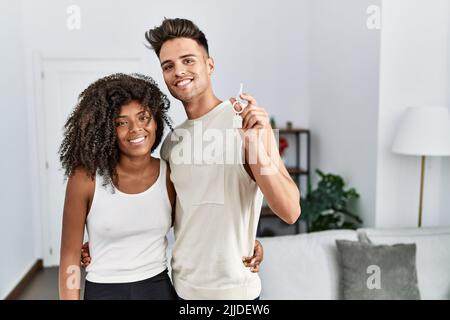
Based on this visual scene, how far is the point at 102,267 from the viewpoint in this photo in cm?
41

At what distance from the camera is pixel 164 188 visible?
40 centimetres

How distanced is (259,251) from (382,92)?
471 mm

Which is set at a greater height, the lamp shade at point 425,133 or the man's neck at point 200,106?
the man's neck at point 200,106

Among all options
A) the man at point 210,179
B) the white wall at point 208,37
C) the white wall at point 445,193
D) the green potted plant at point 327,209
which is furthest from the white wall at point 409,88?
the man at point 210,179

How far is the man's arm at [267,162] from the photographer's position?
0.33 metres

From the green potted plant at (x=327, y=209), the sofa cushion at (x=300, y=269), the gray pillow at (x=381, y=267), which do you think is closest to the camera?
the gray pillow at (x=381, y=267)

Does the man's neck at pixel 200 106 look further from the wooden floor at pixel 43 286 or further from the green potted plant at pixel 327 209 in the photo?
the green potted plant at pixel 327 209

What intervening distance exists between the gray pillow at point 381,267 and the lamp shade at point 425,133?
9.0 inches

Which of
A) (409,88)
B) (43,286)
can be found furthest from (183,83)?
(409,88)

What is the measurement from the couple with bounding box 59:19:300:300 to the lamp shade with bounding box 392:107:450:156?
663 millimetres

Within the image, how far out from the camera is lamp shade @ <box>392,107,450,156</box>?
99cm

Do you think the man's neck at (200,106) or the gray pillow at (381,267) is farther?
the gray pillow at (381,267)

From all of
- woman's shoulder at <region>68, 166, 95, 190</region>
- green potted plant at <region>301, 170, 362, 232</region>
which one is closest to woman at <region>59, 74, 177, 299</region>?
woman's shoulder at <region>68, 166, 95, 190</region>

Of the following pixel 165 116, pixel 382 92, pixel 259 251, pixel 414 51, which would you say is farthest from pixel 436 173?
pixel 165 116
